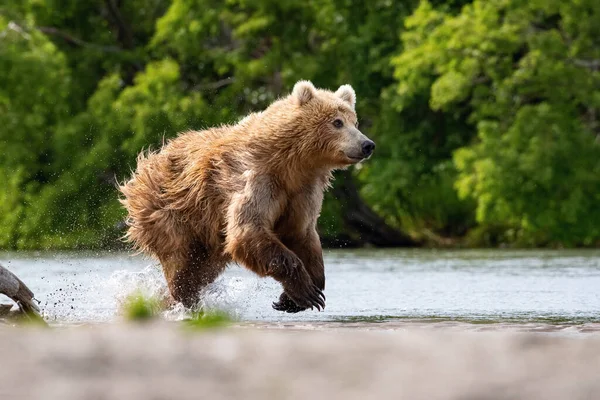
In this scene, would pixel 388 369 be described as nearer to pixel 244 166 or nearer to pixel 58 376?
pixel 58 376

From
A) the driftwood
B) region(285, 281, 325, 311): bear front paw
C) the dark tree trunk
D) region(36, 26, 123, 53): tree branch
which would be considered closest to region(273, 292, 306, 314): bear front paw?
region(285, 281, 325, 311): bear front paw

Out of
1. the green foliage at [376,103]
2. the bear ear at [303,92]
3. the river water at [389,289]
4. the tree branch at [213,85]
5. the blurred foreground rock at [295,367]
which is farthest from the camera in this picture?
the tree branch at [213,85]

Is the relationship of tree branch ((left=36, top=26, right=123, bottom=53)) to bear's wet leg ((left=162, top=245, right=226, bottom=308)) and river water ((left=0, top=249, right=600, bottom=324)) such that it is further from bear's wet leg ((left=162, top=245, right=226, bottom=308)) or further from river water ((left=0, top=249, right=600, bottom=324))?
bear's wet leg ((left=162, top=245, right=226, bottom=308))

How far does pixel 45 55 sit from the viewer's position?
94.7 feet

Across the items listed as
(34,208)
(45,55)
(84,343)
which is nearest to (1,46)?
(45,55)

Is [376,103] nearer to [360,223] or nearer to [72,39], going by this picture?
[360,223]

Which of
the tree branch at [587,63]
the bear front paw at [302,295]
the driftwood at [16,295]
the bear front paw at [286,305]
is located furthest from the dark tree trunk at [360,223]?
the driftwood at [16,295]

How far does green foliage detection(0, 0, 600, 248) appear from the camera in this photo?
2430 centimetres

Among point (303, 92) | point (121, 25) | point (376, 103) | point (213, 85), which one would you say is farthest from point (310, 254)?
point (121, 25)

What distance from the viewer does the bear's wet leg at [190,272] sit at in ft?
32.2

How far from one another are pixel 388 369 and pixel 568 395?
69 cm

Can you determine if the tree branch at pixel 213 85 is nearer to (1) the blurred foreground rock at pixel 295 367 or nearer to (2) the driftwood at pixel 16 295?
(2) the driftwood at pixel 16 295

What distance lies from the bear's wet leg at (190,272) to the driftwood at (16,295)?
1.59 metres

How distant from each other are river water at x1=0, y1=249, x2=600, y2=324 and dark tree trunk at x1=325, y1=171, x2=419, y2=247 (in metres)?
6.35
